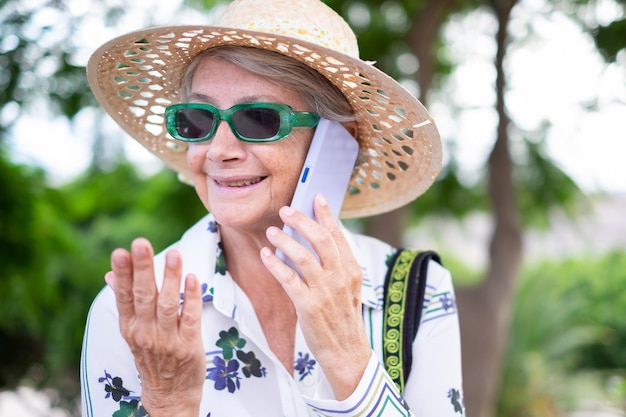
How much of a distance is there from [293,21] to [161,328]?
3.19ft

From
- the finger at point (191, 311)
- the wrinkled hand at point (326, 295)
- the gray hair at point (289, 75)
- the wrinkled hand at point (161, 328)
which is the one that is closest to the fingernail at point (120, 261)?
the wrinkled hand at point (161, 328)

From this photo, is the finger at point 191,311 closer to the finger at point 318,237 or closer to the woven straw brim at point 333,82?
the finger at point 318,237

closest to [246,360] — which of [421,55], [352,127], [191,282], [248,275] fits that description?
[248,275]

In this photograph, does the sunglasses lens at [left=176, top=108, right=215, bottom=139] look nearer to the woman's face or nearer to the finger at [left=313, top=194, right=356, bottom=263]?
the woman's face

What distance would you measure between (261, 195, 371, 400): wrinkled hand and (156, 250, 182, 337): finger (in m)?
0.33

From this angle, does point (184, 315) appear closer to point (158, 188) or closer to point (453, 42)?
point (158, 188)

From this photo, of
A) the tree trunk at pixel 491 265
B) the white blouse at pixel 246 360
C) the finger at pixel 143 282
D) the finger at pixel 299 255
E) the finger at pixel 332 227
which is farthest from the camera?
the tree trunk at pixel 491 265

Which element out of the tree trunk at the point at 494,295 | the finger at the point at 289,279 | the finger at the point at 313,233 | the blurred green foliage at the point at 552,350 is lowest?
the finger at the point at 289,279

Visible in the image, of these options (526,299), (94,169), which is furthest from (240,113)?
(526,299)

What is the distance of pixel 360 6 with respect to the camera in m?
5.22

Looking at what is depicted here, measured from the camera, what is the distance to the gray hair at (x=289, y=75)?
83.9 inches

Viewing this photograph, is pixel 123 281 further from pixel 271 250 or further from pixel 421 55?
pixel 421 55

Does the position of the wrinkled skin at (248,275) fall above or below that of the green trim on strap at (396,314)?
below

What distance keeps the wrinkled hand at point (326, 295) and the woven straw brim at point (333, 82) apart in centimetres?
50
